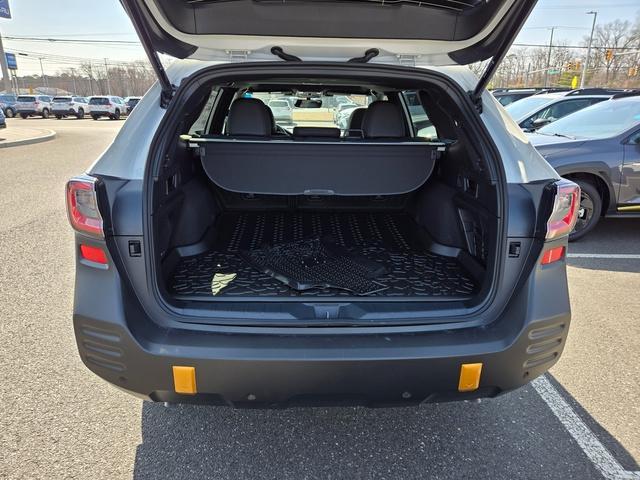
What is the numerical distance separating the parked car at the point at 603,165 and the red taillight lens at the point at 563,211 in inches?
137

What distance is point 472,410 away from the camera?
2.29m

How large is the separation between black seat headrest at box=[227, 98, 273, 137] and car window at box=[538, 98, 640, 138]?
407 centimetres

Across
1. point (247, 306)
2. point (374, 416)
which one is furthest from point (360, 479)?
point (247, 306)

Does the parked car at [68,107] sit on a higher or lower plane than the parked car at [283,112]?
lower

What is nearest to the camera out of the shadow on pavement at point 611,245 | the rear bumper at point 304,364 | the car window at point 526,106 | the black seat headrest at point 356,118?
the rear bumper at point 304,364

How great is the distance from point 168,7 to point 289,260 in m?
1.29

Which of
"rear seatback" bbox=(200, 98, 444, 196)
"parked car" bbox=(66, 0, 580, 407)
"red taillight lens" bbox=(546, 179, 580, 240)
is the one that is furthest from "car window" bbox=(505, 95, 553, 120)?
"red taillight lens" bbox=(546, 179, 580, 240)

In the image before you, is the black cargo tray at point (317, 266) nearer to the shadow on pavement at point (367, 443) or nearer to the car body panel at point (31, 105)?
the shadow on pavement at point (367, 443)

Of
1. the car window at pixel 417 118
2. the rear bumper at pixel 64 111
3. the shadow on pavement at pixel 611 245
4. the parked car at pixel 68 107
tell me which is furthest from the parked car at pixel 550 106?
the rear bumper at pixel 64 111

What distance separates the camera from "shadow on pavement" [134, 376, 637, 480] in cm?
190

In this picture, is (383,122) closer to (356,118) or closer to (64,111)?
(356,118)

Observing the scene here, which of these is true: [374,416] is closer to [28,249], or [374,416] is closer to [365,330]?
[365,330]

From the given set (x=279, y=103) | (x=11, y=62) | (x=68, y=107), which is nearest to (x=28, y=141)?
(x=279, y=103)

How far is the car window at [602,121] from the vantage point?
4992mm
